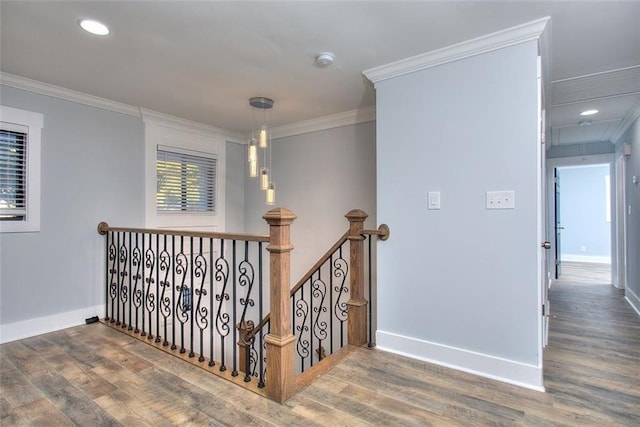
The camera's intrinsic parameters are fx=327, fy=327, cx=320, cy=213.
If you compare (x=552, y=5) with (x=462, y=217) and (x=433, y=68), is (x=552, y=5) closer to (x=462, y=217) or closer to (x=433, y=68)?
(x=433, y=68)

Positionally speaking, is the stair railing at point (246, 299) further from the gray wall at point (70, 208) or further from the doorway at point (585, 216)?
the doorway at point (585, 216)

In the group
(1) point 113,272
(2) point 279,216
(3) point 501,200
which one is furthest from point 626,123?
(1) point 113,272

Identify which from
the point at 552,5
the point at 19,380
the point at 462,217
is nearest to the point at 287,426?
the point at 462,217

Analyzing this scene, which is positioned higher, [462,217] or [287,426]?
[462,217]

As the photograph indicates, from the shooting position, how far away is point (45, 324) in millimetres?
2965

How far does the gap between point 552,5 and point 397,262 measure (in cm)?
186

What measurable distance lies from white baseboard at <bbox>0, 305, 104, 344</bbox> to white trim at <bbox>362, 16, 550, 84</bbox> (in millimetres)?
3472

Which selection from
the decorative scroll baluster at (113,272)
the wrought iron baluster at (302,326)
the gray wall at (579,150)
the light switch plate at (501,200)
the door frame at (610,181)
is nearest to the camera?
the light switch plate at (501,200)

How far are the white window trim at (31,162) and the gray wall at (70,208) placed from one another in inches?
1.8

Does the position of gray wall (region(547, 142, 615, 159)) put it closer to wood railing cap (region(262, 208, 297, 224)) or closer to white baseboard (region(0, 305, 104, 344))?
wood railing cap (region(262, 208, 297, 224))

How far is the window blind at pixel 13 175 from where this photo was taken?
277 cm

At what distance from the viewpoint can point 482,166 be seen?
2227 mm

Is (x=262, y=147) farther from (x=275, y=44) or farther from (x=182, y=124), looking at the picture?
(x=182, y=124)

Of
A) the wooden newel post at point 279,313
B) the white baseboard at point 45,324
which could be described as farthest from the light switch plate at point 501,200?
the white baseboard at point 45,324
